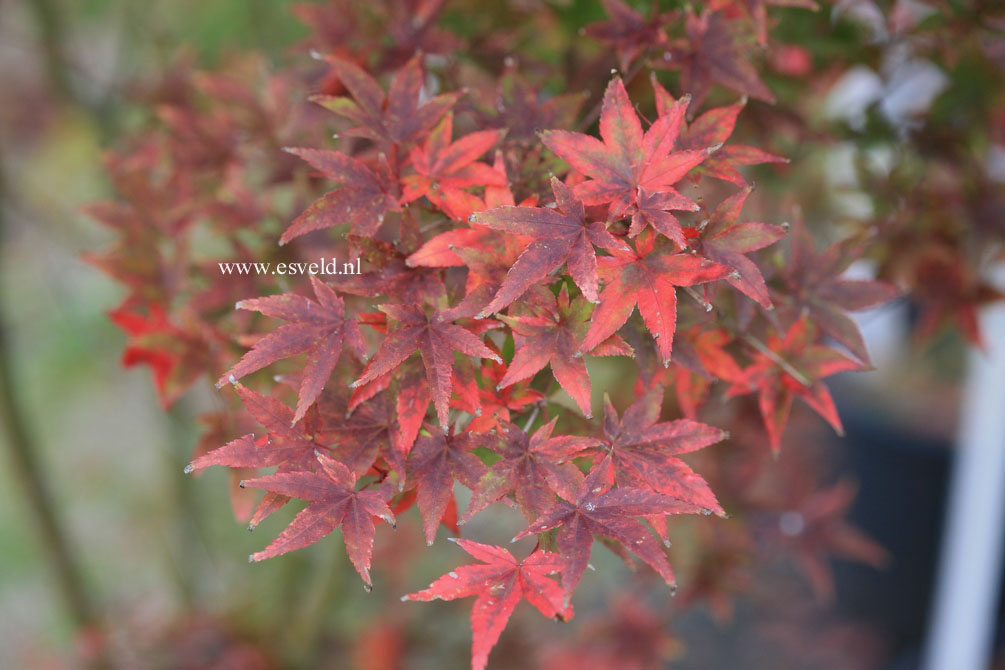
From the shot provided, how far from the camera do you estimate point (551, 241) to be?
496 mm

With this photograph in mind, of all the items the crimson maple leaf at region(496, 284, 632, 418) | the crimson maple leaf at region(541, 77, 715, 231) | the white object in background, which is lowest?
the white object in background

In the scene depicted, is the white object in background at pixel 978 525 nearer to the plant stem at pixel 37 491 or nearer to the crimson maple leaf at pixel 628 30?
the crimson maple leaf at pixel 628 30

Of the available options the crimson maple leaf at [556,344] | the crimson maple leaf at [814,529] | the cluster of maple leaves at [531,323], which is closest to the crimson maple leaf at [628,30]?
the cluster of maple leaves at [531,323]

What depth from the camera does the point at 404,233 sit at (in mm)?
561

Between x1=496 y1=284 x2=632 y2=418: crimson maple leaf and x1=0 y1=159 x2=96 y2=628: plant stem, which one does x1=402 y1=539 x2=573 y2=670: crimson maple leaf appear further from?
x1=0 y1=159 x2=96 y2=628: plant stem

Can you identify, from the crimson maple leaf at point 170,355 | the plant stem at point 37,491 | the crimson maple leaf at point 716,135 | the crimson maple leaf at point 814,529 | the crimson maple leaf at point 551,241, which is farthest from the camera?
the plant stem at point 37,491

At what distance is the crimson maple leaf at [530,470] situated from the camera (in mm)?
509

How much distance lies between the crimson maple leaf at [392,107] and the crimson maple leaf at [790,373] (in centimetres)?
34

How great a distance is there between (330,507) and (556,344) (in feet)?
0.60

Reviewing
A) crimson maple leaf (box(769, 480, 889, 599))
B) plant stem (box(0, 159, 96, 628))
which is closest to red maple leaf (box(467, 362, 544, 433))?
crimson maple leaf (box(769, 480, 889, 599))

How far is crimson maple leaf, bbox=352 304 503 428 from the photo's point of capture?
1.65 feet

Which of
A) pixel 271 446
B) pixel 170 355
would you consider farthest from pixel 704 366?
pixel 170 355

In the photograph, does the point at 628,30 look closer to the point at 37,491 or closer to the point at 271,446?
the point at 271,446

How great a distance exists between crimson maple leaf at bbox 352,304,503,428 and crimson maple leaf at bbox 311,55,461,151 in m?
0.17
